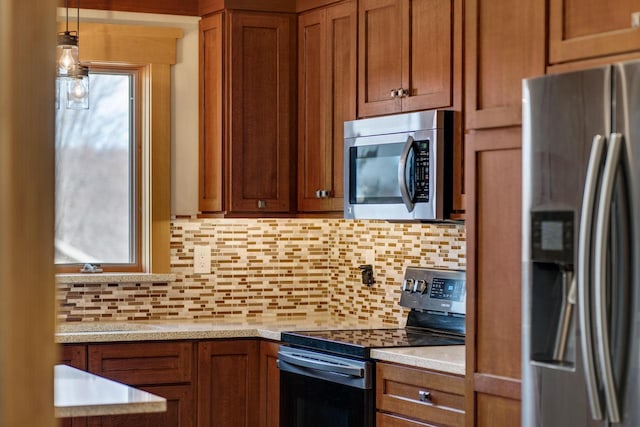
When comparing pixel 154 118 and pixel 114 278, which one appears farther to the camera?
pixel 154 118

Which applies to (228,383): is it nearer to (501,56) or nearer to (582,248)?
(501,56)

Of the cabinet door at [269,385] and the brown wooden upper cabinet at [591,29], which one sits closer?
the brown wooden upper cabinet at [591,29]

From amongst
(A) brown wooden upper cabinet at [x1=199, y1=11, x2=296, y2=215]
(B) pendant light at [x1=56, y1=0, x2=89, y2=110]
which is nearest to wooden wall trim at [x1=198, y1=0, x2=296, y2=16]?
(A) brown wooden upper cabinet at [x1=199, y1=11, x2=296, y2=215]

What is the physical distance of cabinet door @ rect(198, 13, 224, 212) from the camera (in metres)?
4.66

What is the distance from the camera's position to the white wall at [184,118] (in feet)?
15.9

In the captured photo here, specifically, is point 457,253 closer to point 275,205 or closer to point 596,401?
point 275,205

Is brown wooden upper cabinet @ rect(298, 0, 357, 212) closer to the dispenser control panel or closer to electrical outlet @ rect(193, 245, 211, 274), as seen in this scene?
electrical outlet @ rect(193, 245, 211, 274)

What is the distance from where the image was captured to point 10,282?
0.36 meters

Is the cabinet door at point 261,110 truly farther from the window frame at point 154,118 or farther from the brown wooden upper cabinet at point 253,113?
the window frame at point 154,118

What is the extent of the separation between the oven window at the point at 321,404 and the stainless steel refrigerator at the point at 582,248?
1.12m

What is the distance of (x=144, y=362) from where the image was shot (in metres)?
4.24

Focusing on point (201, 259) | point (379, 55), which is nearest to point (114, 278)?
point (201, 259)

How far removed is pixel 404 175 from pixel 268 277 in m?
1.41

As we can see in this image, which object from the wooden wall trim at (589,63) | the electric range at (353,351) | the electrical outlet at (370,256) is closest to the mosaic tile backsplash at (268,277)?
the electrical outlet at (370,256)
